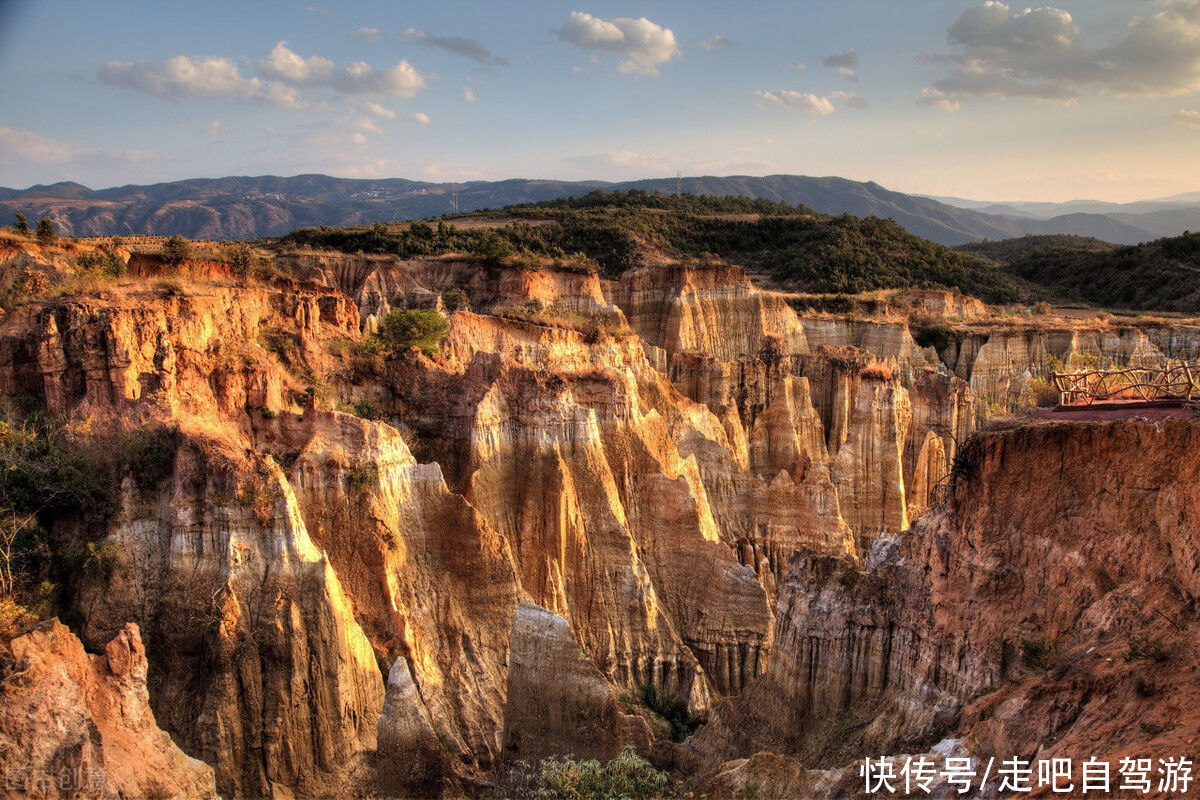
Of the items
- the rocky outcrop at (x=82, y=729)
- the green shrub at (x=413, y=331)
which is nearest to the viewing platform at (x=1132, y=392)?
the rocky outcrop at (x=82, y=729)

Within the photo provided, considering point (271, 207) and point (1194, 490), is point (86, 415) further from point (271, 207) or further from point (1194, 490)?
point (271, 207)

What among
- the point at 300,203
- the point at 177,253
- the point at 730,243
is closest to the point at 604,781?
the point at 177,253

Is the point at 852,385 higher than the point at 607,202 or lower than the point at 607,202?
lower

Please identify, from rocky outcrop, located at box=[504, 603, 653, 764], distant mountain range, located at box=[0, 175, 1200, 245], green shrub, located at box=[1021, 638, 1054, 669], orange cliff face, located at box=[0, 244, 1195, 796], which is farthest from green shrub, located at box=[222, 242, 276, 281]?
distant mountain range, located at box=[0, 175, 1200, 245]

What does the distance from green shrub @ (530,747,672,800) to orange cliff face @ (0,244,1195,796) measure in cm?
138

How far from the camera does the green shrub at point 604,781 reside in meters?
11.9

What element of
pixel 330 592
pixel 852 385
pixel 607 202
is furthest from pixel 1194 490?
pixel 607 202

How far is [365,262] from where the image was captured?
1593 inches

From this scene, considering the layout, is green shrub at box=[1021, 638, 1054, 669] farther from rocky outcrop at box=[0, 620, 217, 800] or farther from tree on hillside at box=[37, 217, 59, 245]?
tree on hillside at box=[37, 217, 59, 245]

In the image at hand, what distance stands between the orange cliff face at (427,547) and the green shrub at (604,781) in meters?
1.38

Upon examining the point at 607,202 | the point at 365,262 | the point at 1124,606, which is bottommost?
the point at 1124,606

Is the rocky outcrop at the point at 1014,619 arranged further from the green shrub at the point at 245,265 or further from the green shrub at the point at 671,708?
the green shrub at the point at 245,265

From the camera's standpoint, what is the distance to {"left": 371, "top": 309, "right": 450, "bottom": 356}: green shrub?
2264 centimetres

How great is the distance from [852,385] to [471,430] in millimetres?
17892
